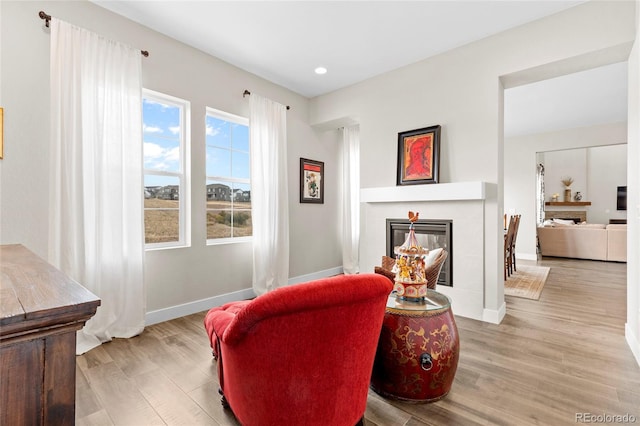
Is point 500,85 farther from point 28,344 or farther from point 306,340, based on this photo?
point 28,344

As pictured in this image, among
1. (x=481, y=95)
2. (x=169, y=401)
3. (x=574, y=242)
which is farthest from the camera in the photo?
(x=574, y=242)

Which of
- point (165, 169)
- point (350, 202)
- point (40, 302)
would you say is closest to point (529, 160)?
point (350, 202)

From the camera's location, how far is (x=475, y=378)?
203 cm

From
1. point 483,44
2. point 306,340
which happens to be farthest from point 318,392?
point 483,44

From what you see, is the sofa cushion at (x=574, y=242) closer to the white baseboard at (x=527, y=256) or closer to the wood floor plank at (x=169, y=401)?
the white baseboard at (x=527, y=256)

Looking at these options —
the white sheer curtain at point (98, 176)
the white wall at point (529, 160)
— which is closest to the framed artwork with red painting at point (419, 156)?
the white sheer curtain at point (98, 176)

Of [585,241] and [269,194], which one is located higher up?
[269,194]

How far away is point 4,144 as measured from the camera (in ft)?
→ 7.30

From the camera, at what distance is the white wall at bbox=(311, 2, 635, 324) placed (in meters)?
2.65

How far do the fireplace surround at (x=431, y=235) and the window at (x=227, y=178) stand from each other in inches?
74.5

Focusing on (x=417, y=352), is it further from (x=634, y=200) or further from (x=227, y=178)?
(x=227, y=178)

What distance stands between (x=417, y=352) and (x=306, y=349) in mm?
824

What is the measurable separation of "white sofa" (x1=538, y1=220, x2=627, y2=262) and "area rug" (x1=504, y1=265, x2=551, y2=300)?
1.47 metres

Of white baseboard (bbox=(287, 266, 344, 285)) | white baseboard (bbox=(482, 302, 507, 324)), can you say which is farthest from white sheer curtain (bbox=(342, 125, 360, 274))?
white baseboard (bbox=(482, 302, 507, 324))
